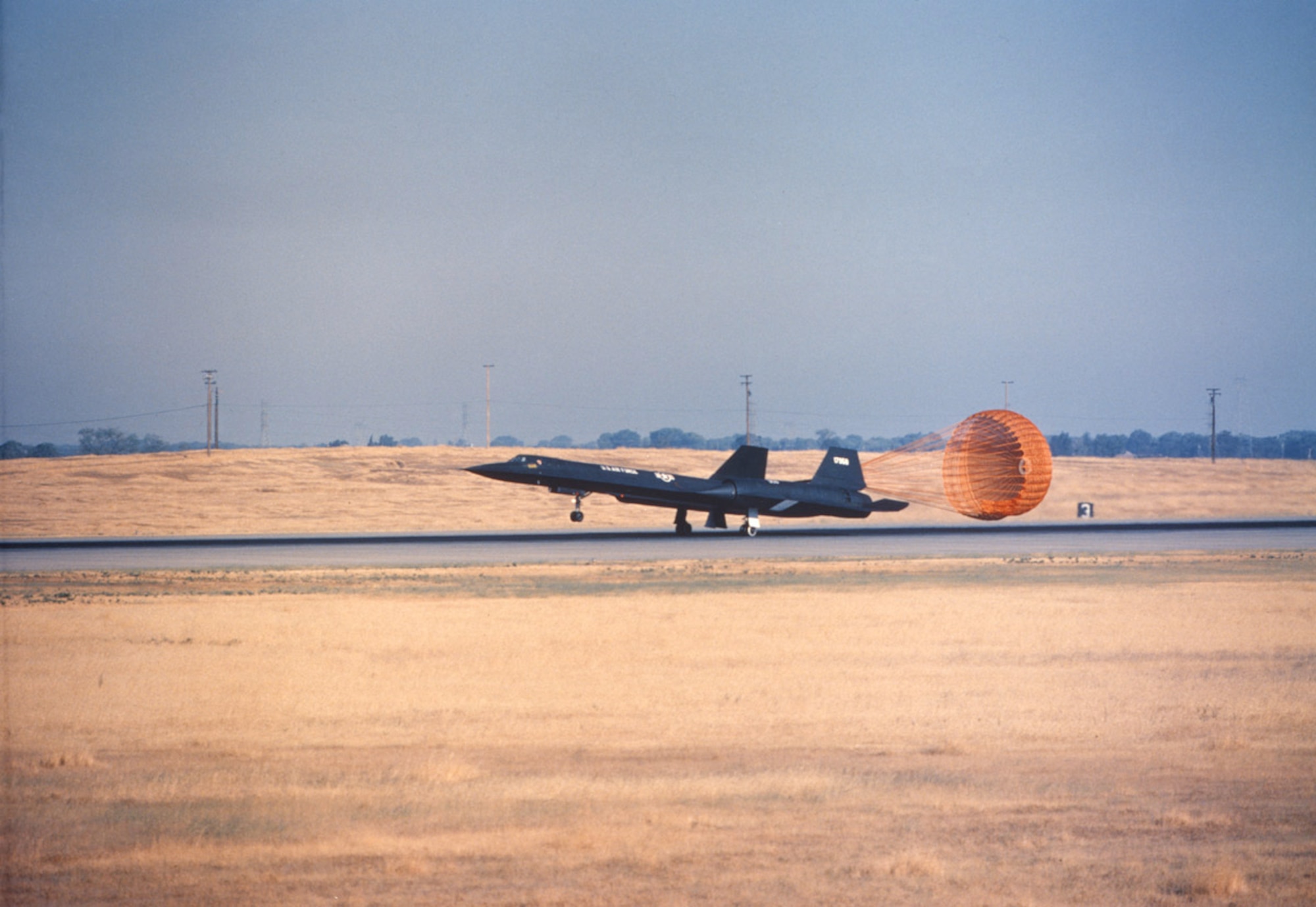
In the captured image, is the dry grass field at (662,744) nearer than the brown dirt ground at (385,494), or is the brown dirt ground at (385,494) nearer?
the dry grass field at (662,744)

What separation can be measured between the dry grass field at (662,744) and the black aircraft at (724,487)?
1504 cm

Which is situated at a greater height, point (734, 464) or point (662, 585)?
point (734, 464)

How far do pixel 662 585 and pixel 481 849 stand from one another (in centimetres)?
2191

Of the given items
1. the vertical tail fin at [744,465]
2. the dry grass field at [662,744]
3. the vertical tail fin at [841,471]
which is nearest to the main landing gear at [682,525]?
the vertical tail fin at [744,465]

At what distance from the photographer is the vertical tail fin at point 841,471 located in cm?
5278

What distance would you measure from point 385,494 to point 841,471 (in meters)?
35.7

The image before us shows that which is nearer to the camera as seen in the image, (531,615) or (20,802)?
(20,802)

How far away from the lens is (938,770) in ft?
42.7

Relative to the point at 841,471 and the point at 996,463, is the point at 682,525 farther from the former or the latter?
the point at 996,463

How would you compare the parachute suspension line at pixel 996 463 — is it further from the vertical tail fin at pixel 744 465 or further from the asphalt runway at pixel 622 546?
the vertical tail fin at pixel 744 465

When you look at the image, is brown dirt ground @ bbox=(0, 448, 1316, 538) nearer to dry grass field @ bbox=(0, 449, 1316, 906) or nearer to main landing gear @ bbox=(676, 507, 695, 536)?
main landing gear @ bbox=(676, 507, 695, 536)

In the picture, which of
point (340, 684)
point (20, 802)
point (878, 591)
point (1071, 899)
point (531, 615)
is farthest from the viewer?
point (878, 591)

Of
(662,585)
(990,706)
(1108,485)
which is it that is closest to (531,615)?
(662,585)

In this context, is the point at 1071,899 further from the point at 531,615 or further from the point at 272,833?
the point at 531,615
